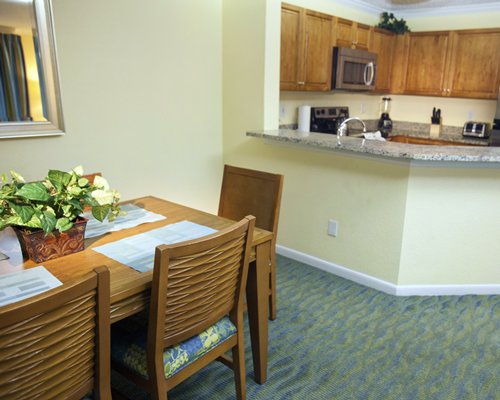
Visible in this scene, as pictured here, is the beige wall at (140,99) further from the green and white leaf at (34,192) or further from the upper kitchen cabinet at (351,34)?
the upper kitchen cabinet at (351,34)

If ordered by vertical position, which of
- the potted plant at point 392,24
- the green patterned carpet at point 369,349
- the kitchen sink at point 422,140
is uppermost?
the potted plant at point 392,24

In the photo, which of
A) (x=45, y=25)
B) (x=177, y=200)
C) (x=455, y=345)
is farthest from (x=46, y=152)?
(x=455, y=345)

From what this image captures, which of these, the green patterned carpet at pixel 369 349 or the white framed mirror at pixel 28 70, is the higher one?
the white framed mirror at pixel 28 70

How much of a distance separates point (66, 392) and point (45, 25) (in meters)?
2.11

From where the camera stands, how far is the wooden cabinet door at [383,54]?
185 inches

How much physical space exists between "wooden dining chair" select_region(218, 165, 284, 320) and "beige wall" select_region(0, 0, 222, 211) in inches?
37.0

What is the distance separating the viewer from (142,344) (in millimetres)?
1477

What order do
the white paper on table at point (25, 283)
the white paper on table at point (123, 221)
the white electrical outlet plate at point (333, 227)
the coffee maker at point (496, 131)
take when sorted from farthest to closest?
the coffee maker at point (496, 131), the white electrical outlet plate at point (333, 227), the white paper on table at point (123, 221), the white paper on table at point (25, 283)

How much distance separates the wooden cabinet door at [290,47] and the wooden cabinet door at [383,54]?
1.36 m

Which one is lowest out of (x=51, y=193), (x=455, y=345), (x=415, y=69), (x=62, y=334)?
(x=455, y=345)

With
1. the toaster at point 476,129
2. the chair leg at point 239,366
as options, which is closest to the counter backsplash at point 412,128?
the toaster at point 476,129

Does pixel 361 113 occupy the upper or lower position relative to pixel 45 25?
lower

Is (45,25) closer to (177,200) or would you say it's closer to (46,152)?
(46,152)

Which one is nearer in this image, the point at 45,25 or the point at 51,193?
the point at 51,193
